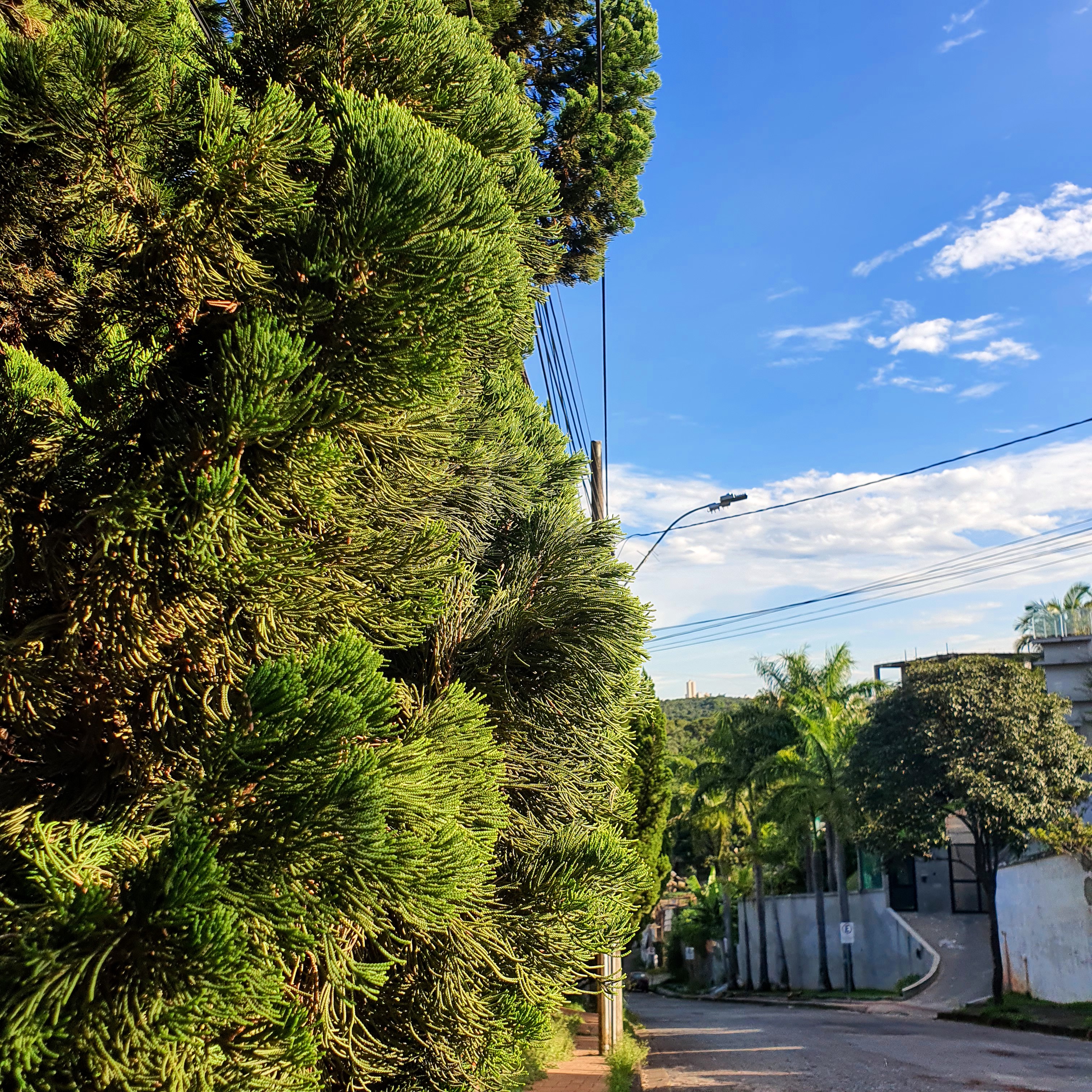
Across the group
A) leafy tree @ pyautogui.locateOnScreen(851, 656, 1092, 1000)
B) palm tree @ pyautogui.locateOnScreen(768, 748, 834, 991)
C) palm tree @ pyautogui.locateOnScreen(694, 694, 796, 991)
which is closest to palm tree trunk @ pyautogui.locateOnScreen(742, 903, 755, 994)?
palm tree @ pyautogui.locateOnScreen(694, 694, 796, 991)

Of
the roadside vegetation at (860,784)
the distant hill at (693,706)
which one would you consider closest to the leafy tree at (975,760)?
the roadside vegetation at (860,784)

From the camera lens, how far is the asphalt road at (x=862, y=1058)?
467 inches

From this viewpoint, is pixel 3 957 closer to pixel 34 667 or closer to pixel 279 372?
pixel 34 667

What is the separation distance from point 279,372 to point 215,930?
4.57 ft

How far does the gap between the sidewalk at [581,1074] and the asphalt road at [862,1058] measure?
2.60ft

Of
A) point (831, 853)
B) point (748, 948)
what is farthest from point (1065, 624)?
point (748, 948)

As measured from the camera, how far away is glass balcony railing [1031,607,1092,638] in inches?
1278

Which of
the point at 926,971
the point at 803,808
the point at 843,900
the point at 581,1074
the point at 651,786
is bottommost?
the point at 926,971

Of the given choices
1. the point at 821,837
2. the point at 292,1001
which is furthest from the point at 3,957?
the point at 821,837

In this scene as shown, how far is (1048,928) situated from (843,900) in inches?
398

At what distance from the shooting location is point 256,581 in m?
2.70

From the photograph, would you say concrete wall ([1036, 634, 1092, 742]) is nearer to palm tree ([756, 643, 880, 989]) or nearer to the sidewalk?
palm tree ([756, 643, 880, 989])

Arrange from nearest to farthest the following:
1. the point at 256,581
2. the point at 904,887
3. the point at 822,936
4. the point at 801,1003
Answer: the point at 256,581, the point at 801,1003, the point at 822,936, the point at 904,887

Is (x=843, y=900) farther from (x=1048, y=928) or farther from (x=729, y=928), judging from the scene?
(x=729, y=928)
